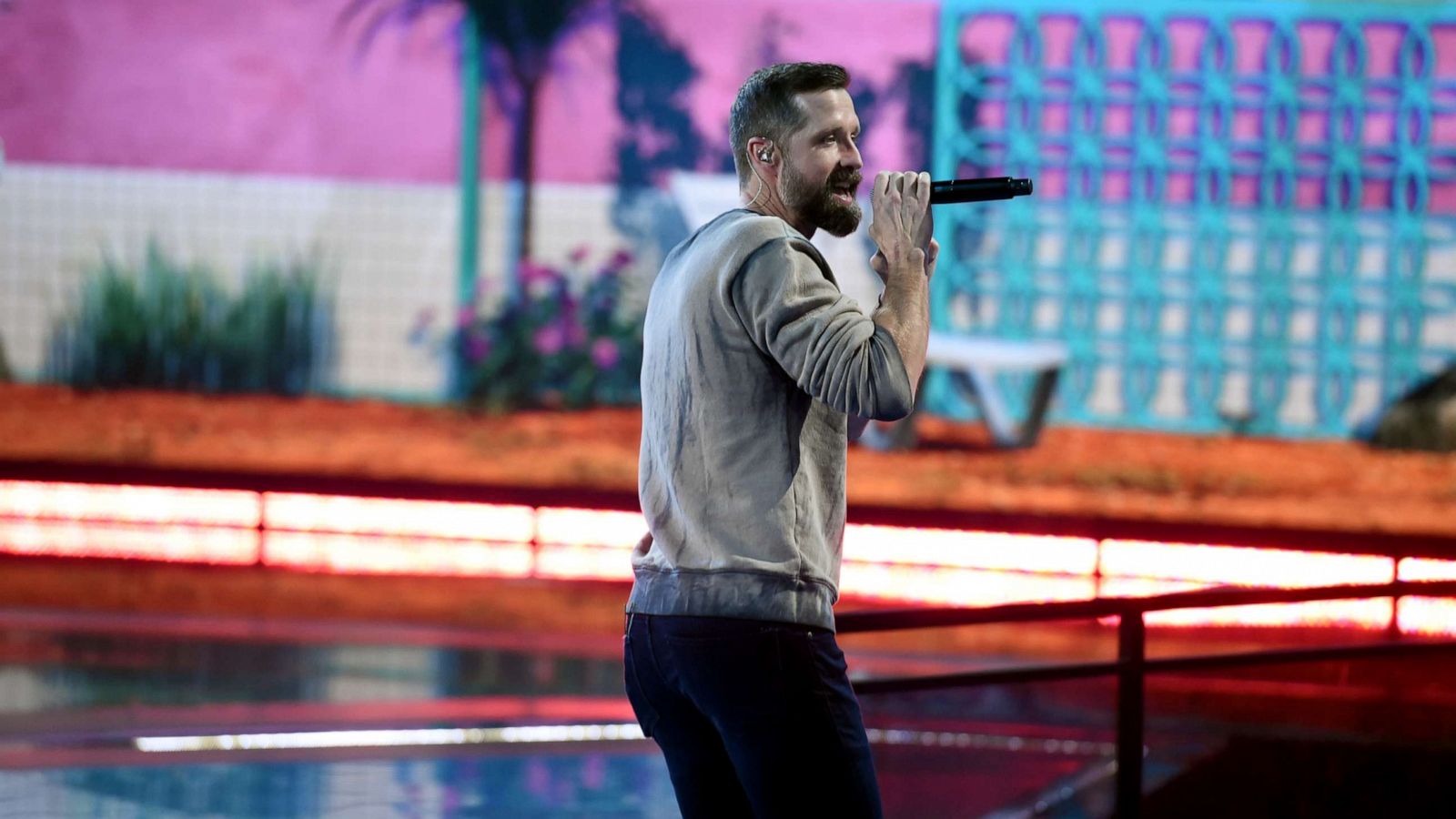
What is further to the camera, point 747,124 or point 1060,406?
point 1060,406

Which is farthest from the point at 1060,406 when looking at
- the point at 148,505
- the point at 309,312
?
the point at 148,505

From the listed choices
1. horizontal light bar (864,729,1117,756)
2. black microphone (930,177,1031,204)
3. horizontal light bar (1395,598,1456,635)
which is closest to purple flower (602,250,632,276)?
horizontal light bar (864,729,1117,756)

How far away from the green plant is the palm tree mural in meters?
0.80

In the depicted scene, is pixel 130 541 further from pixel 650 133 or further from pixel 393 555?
pixel 650 133

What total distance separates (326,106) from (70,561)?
196 cm

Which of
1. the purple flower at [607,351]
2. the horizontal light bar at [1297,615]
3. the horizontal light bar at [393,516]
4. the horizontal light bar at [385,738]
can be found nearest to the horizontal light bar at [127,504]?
the horizontal light bar at [393,516]

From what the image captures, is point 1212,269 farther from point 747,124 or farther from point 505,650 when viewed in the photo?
point 747,124

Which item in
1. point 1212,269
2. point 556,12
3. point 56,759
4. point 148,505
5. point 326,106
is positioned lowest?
point 56,759

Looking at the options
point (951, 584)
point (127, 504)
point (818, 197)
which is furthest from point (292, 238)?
point (818, 197)

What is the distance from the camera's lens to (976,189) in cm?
158

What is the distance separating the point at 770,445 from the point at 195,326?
527 centimetres

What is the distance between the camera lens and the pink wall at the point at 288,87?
611cm

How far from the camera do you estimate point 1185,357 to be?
5945 mm

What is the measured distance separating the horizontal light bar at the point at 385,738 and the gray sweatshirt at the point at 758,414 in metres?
2.76
